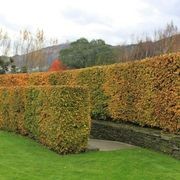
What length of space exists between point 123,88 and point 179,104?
3.40 meters

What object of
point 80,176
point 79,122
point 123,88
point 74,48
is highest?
point 74,48

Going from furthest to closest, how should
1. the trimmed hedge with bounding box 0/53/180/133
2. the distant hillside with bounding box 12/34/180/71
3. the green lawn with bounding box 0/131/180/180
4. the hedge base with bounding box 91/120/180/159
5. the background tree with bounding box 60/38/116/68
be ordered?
the background tree with bounding box 60/38/116/68 < the distant hillside with bounding box 12/34/180/71 < the trimmed hedge with bounding box 0/53/180/133 < the hedge base with bounding box 91/120/180/159 < the green lawn with bounding box 0/131/180/180

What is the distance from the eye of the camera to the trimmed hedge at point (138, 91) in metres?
10.4

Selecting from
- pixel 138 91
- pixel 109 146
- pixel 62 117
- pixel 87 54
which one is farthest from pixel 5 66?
pixel 62 117

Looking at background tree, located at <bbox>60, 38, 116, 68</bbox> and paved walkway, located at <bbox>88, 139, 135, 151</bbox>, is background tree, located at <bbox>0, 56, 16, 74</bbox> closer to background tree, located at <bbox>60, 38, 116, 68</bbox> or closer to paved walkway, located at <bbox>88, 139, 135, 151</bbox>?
background tree, located at <bbox>60, 38, 116, 68</bbox>

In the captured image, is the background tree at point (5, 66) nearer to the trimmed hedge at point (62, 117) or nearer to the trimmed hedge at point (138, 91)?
the trimmed hedge at point (138, 91)

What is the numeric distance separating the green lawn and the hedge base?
0.32 meters

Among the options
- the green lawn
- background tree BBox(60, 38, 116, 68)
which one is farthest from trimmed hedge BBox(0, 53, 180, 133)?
background tree BBox(60, 38, 116, 68)

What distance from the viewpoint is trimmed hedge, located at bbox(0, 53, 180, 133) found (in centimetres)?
1042

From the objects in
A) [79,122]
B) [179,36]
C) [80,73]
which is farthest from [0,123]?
[179,36]

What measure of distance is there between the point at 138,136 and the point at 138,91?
132cm

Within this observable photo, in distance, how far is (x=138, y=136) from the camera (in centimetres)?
1195

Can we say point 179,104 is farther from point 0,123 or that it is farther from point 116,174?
point 0,123

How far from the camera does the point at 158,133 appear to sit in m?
11.0
